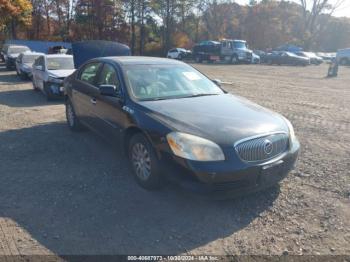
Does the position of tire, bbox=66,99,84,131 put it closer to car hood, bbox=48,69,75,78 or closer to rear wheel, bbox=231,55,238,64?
car hood, bbox=48,69,75,78

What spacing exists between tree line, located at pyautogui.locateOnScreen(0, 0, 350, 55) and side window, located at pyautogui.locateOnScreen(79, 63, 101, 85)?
3056 cm

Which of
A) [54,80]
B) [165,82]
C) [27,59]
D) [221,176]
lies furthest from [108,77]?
[27,59]

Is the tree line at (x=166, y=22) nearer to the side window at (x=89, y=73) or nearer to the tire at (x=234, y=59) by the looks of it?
the tire at (x=234, y=59)

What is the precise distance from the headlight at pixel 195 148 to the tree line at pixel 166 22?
111 feet

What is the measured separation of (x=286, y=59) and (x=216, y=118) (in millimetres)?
31305

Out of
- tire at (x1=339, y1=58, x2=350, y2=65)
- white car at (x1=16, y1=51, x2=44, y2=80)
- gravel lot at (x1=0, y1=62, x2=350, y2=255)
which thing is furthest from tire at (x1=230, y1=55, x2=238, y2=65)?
gravel lot at (x1=0, y1=62, x2=350, y2=255)

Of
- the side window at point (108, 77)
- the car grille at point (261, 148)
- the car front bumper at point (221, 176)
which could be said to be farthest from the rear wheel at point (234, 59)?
the car front bumper at point (221, 176)

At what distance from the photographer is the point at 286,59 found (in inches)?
1268

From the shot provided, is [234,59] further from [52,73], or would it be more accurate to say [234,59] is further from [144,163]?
[144,163]

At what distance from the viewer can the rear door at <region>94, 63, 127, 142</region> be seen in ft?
14.4

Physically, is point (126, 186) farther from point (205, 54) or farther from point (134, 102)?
point (205, 54)

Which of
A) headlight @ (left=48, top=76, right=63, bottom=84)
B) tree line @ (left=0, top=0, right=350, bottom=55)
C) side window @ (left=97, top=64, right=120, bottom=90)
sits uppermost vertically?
tree line @ (left=0, top=0, right=350, bottom=55)

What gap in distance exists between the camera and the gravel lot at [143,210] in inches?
118

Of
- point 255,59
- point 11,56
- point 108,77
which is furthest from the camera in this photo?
point 255,59
